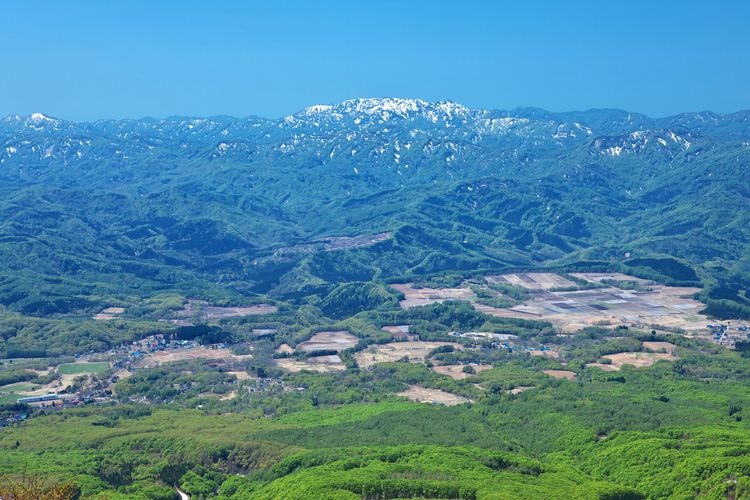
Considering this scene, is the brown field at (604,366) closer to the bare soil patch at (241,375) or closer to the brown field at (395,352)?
the brown field at (395,352)

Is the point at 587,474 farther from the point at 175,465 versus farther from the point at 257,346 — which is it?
the point at 257,346

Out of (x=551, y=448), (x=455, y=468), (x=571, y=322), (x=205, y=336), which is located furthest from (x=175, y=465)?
(x=571, y=322)

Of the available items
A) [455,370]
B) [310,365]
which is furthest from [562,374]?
[310,365]

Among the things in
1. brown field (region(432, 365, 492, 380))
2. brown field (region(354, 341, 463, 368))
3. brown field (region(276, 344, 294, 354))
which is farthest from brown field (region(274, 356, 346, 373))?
brown field (region(432, 365, 492, 380))

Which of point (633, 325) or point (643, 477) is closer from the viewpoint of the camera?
point (643, 477)

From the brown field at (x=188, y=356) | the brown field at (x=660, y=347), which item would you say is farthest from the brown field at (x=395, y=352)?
the brown field at (x=660, y=347)
